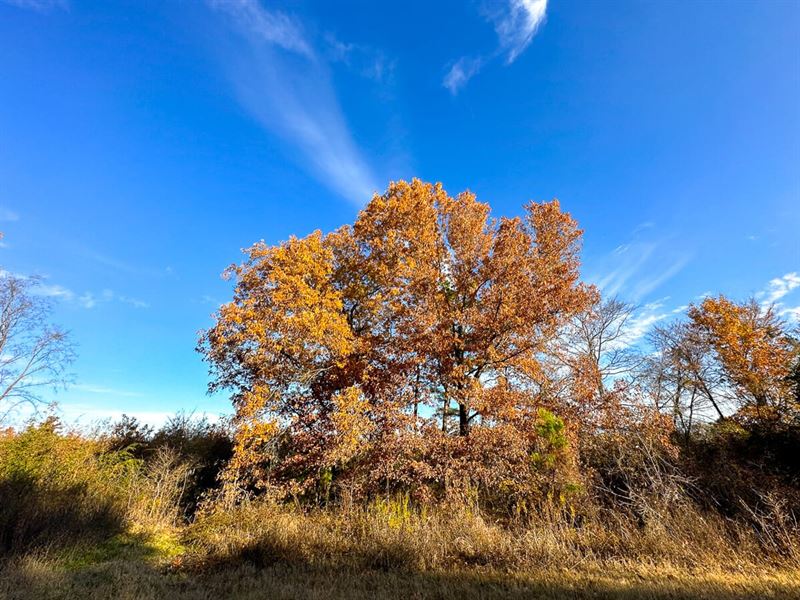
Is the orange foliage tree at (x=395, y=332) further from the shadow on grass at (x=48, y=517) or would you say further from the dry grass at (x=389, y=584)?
the dry grass at (x=389, y=584)

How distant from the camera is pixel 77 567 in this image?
736cm

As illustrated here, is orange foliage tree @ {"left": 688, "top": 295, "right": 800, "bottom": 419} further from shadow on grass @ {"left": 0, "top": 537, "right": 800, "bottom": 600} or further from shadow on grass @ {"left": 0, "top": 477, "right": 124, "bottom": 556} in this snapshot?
shadow on grass @ {"left": 0, "top": 477, "right": 124, "bottom": 556}

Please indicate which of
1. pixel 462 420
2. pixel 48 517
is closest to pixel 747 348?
pixel 462 420

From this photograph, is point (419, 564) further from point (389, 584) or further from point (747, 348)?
point (747, 348)

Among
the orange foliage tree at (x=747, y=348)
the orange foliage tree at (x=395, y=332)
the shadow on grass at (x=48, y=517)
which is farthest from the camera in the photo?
the orange foliage tree at (x=747, y=348)

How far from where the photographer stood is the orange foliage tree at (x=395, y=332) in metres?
12.6

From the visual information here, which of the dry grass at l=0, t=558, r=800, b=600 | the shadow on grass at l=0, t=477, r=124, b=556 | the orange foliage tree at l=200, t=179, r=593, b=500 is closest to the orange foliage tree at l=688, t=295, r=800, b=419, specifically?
the orange foliage tree at l=200, t=179, r=593, b=500

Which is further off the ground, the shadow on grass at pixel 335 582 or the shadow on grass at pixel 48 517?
the shadow on grass at pixel 48 517

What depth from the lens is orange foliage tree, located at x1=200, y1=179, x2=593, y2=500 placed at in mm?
12617

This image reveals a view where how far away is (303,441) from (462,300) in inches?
311

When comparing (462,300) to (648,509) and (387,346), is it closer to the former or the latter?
(387,346)

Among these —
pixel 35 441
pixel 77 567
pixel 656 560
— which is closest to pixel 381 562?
pixel 656 560

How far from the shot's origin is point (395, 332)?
14.8 m

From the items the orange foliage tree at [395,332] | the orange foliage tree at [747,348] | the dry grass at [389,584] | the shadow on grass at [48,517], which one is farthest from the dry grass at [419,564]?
the orange foliage tree at [747,348]
